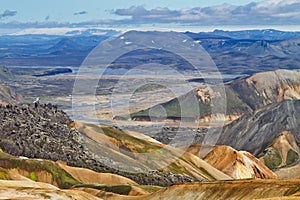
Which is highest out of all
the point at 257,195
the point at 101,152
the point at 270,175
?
the point at 257,195

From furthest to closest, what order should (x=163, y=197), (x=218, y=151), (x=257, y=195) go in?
(x=218, y=151) < (x=163, y=197) < (x=257, y=195)

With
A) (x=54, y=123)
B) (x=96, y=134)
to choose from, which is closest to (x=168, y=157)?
(x=96, y=134)

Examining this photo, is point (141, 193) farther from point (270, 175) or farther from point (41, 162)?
point (270, 175)

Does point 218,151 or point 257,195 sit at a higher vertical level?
point 257,195

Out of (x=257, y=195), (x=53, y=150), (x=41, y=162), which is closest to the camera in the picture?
(x=257, y=195)

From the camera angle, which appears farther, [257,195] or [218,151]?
[218,151]

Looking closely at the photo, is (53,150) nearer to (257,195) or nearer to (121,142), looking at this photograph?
(121,142)
